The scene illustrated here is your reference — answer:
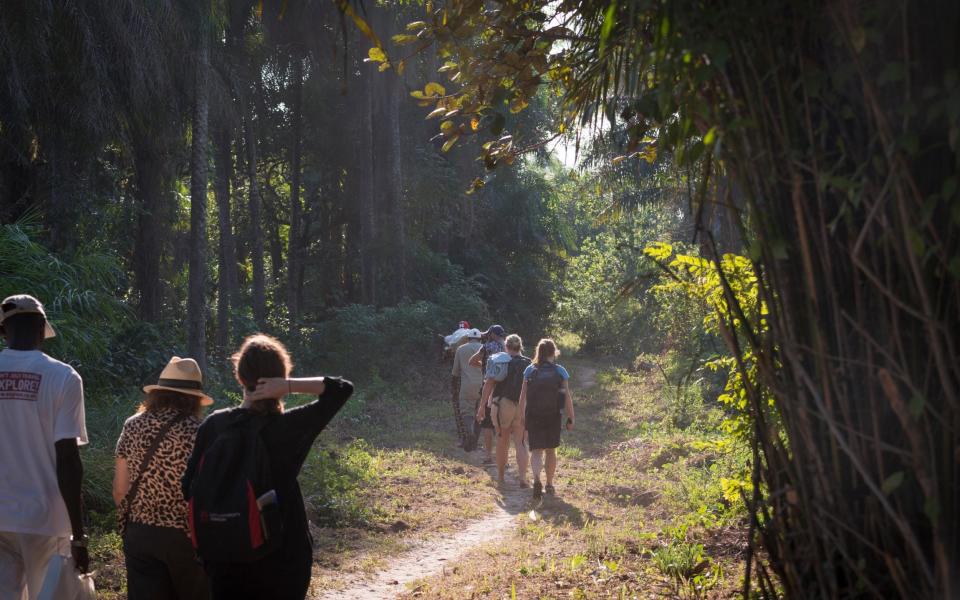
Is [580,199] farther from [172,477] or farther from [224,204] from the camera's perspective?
[224,204]

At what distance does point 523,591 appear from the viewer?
6.74 m

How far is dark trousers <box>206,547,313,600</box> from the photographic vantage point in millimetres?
3836

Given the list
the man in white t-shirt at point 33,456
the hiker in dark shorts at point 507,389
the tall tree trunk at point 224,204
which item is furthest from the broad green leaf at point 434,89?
the tall tree trunk at point 224,204

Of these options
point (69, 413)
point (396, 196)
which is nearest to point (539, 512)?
Result: point (69, 413)

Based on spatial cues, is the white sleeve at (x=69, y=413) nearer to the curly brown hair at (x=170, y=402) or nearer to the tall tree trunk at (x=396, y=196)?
the curly brown hair at (x=170, y=402)

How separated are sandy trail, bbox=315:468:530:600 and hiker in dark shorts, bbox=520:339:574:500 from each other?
2.31ft

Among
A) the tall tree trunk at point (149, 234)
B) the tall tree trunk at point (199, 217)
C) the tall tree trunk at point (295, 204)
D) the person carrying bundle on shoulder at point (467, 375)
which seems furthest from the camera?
the tall tree trunk at point (295, 204)

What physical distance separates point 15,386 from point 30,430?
211 mm

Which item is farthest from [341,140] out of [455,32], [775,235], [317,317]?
[775,235]

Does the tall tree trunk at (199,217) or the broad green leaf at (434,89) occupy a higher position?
the tall tree trunk at (199,217)

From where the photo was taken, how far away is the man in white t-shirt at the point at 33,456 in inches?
174

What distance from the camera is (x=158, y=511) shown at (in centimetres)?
445

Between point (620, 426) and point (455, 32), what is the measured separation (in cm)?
1379

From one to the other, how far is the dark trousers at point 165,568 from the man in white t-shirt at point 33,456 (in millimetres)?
245
